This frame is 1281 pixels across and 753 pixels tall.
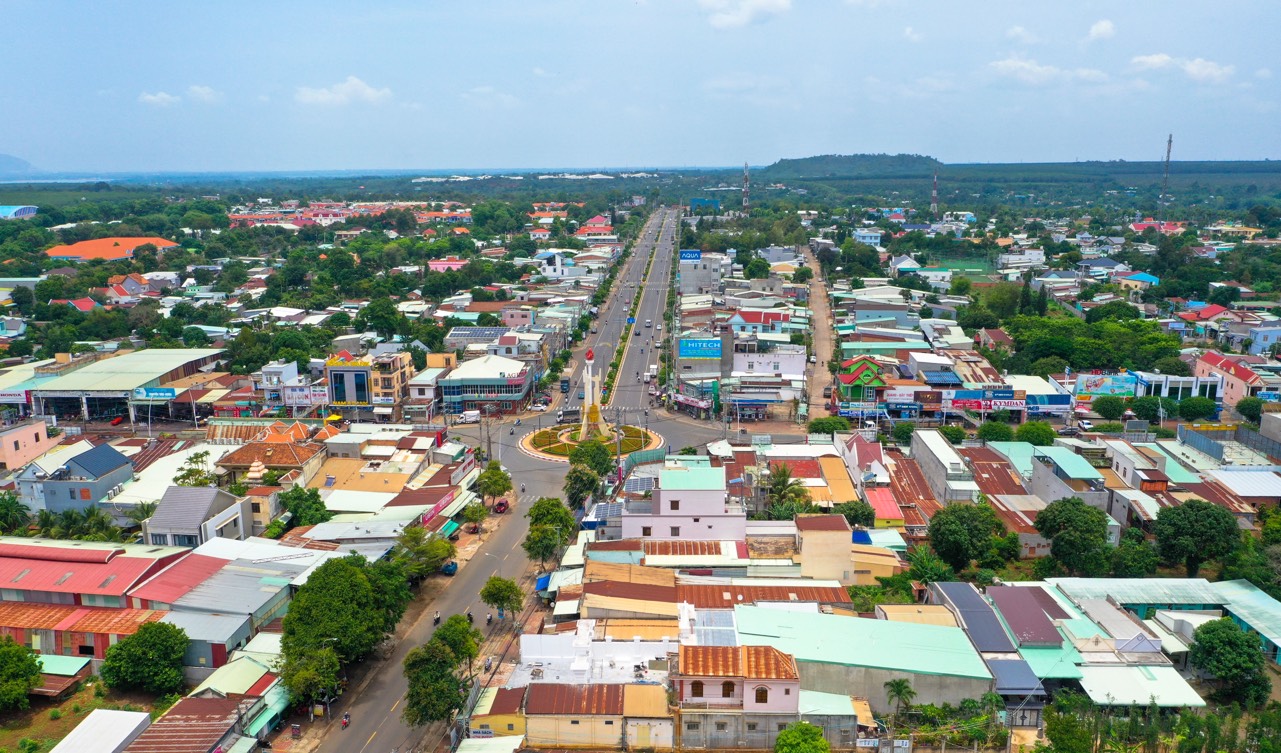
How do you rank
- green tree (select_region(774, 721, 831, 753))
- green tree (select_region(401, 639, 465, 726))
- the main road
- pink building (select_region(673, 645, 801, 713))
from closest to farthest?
green tree (select_region(774, 721, 831, 753)) < pink building (select_region(673, 645, 801, 713)) < green tree (select_region(401, 639, 465, 726)) < the main road

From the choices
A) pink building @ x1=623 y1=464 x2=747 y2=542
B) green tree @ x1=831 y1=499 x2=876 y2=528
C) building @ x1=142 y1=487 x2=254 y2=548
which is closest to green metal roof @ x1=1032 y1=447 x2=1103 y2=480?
green tree @ x1=831 y1=499 x2=876 y2=528

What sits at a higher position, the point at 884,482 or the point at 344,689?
the point at 884,482

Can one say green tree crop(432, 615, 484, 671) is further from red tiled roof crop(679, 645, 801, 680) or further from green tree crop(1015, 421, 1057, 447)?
green tree crop(1015, 421, 1057, 447)

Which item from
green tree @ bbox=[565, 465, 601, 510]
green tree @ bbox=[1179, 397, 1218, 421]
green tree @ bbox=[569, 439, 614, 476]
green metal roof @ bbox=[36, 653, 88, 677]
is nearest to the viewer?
green metal roof @ bbox=[36, 653, 88, 677]

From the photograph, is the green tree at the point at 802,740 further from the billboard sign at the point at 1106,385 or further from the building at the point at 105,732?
the billboard sign at the point at 1106,385

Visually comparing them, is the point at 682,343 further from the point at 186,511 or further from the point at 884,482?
the point at 186,511

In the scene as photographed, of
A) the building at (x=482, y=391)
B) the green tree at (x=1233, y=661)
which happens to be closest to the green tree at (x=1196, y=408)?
the green tree at (x=1233, y=661)

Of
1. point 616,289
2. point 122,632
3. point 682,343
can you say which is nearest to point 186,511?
point 122,632
